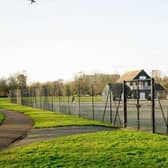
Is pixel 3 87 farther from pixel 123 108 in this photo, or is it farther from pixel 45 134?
pixel 45 134

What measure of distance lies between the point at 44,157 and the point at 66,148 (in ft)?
5.92

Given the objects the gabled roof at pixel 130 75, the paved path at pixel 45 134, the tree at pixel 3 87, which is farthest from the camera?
the tree at pixel 3 87

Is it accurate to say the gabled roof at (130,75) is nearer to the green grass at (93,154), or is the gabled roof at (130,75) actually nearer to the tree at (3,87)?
the tree at (3,87)

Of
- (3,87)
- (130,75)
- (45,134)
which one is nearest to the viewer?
(45,134)

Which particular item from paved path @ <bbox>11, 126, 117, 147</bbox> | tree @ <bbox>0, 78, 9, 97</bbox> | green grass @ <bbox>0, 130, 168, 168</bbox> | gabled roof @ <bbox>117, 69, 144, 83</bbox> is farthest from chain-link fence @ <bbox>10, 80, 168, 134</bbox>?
gabled roof @ <bbox>117, 69, 144, 83</bbox>

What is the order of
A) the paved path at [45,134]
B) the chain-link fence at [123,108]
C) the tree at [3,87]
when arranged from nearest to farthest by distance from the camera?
the paved path at [45,134]
the chain-link fence at [123,108]
the tree at [3,87]

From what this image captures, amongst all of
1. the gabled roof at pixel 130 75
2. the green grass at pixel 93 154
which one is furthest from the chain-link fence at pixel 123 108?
the gabled roof at pixel 130 75

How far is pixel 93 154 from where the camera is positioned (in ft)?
36.3

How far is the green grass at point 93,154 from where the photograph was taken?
9664 mm

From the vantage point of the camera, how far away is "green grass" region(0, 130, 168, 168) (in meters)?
9.66

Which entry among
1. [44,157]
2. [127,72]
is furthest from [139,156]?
[127,72]

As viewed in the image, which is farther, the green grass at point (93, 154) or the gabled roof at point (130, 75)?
the gabled roof at point (130, 75)

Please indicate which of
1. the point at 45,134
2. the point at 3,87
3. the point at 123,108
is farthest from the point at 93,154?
the point at 3,87

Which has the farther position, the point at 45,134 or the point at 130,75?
the point at 130,75
